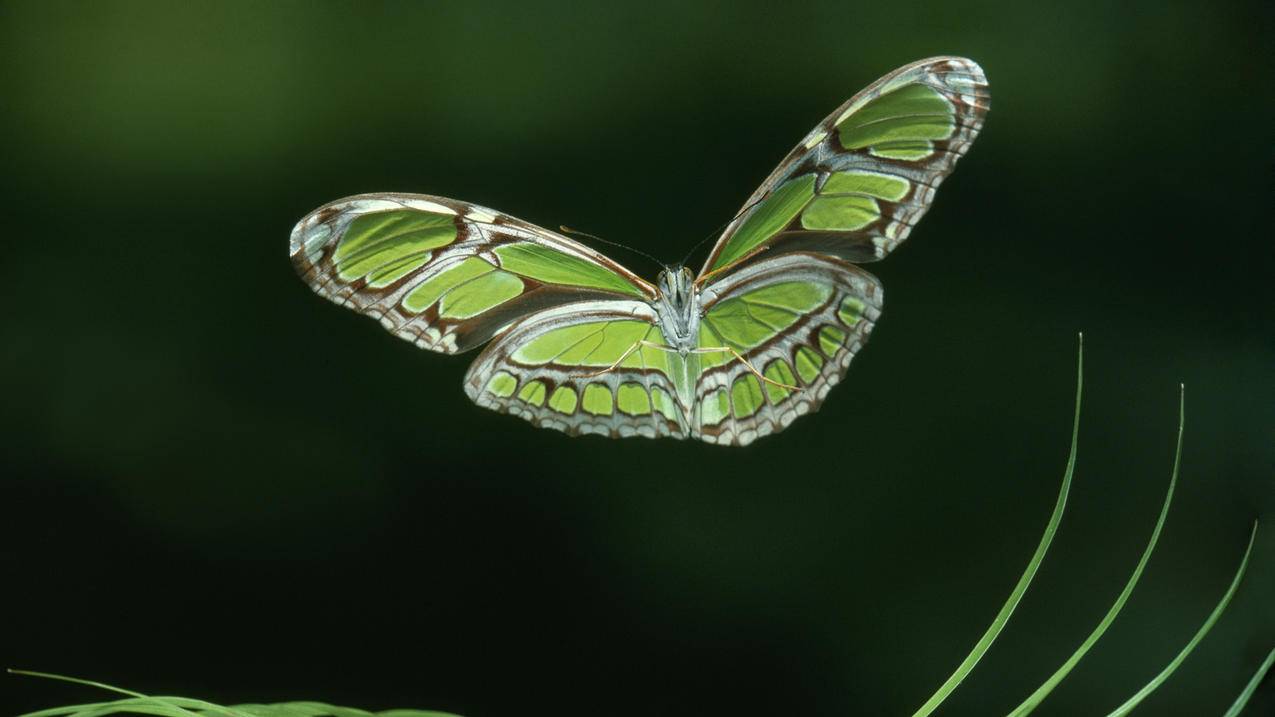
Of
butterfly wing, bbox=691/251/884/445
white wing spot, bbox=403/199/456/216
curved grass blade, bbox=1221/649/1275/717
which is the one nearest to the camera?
curved grass blade, bbox=1221/649/1275/717

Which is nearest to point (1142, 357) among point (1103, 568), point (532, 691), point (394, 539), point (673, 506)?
point (1103, 568)

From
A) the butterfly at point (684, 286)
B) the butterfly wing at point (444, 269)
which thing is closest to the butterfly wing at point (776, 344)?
the butterfly at point (684, 286)

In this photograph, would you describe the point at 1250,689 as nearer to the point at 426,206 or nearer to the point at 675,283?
the point at 675,283

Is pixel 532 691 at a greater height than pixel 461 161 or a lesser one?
lesser

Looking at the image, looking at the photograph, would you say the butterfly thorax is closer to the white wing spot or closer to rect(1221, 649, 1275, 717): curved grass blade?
the white wing spot

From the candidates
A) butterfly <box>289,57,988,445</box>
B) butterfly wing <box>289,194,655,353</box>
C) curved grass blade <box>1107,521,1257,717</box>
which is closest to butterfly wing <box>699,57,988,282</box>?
butterfly <box>289,57,988,445</box>

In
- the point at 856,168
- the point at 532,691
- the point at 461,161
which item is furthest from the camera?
the point at 461,161

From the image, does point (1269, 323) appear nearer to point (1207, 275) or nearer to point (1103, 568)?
point (1207, 275)

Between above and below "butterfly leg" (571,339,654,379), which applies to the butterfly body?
above
